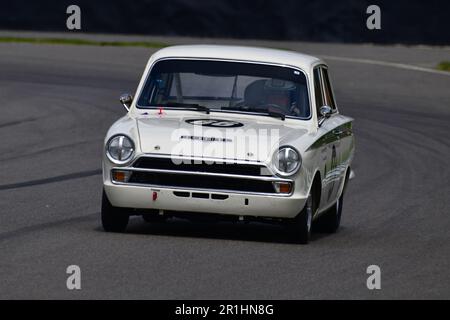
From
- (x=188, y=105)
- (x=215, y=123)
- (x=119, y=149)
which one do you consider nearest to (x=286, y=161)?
(x=215, y=123)

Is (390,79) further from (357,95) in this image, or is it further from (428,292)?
(428,292)

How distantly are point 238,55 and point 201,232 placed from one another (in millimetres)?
1455

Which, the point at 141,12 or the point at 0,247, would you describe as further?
the point at 141,12

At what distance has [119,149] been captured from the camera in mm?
9219

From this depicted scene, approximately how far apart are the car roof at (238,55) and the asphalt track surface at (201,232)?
1.30 m

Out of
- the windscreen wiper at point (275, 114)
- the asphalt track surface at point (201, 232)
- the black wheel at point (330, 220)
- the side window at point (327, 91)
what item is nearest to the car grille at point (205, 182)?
the asphalt track surface at point (201, 232)

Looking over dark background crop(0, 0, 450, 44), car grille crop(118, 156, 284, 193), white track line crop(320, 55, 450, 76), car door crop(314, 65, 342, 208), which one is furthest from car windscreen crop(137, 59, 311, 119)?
dark background crop(0, 0, 450, 44)

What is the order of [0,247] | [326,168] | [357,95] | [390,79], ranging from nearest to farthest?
[0,247], [326,168], [357,95], [390,79]

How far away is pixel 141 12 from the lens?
94.0 ft

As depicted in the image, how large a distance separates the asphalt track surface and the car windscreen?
3.11 feet
